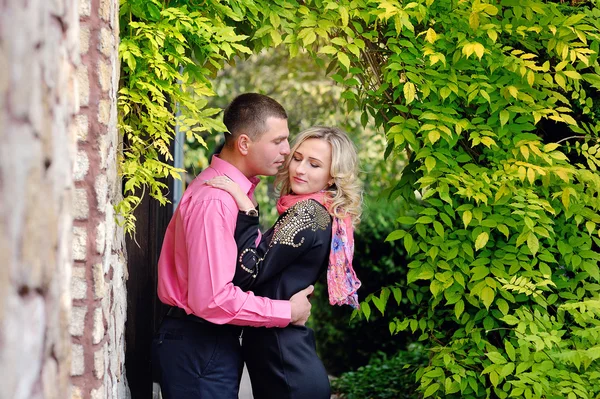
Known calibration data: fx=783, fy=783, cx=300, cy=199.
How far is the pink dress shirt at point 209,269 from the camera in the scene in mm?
3100

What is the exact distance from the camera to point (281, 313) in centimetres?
327

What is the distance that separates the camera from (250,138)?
136 inches

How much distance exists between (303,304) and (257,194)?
7.03m

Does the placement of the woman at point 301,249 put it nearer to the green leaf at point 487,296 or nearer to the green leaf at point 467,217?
the green leaf at point 467,217

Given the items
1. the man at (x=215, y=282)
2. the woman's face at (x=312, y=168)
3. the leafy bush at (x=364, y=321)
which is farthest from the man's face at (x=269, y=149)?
the leafy bush at (x=364, y=321)

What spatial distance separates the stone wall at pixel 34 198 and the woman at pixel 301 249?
1.71 metres

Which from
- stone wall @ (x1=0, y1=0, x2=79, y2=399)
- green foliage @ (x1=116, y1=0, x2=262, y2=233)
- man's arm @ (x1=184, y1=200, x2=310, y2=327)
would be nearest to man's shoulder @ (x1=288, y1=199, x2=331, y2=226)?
man's arm @ (x1=184, y1=200, x2=310, y2=327)

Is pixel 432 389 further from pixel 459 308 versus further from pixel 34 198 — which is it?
pixel 34 198

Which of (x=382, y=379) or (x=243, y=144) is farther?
(x=382, y=379)

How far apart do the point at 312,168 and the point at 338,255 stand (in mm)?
418

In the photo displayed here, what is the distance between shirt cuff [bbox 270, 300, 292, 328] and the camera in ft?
10.7

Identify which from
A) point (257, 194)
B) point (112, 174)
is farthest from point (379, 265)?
point (112, 174)

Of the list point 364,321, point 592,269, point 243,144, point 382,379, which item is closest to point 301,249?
point 243,144

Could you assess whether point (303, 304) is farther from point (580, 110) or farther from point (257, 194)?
point (257, 194)
